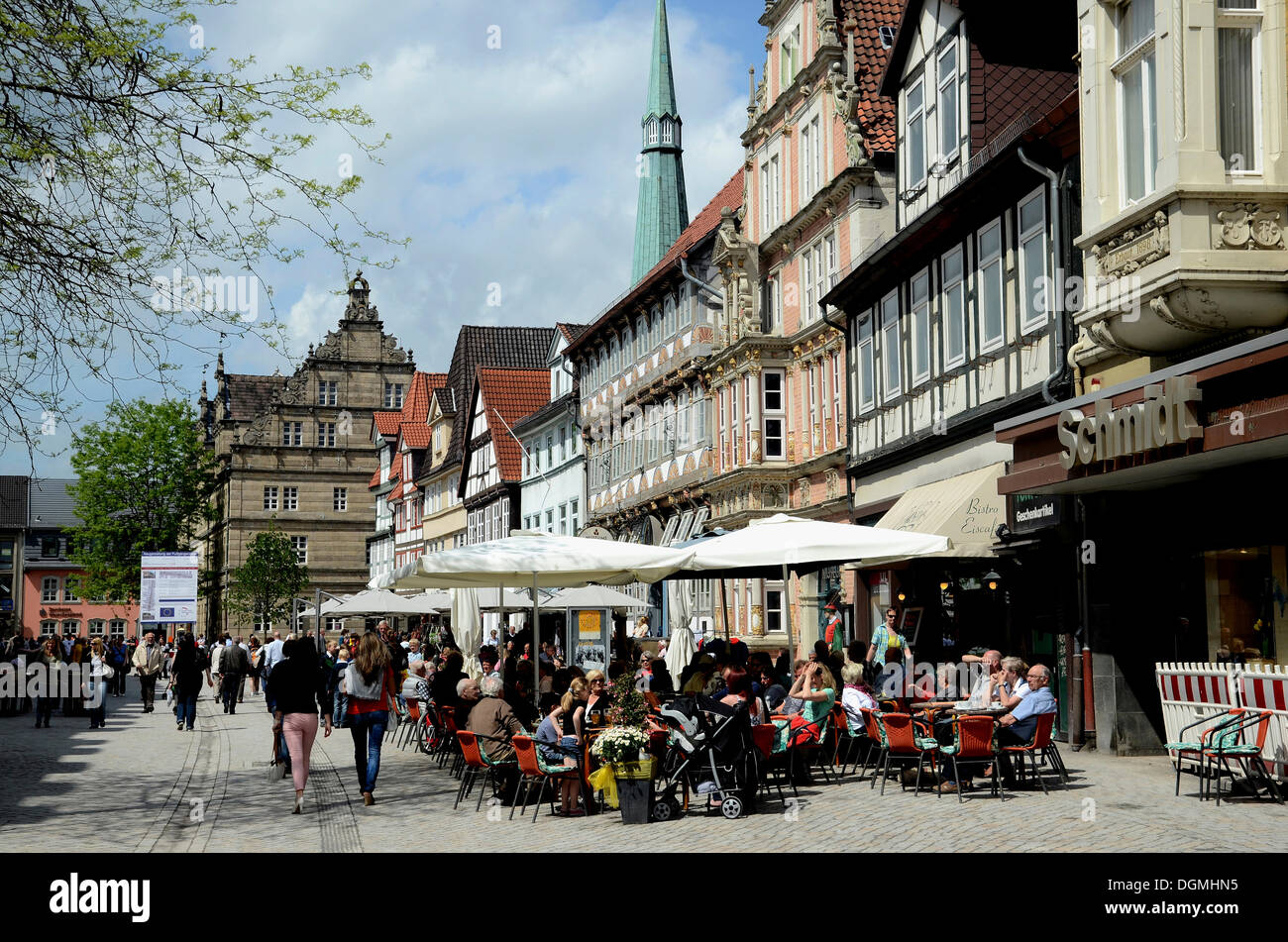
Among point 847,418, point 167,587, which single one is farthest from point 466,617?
point 167,587

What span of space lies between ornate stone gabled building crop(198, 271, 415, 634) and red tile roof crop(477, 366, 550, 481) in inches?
937

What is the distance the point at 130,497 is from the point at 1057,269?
6001cm

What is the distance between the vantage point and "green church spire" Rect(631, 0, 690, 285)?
336 ft

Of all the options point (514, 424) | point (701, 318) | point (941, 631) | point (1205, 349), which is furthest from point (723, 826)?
point (514, 424)

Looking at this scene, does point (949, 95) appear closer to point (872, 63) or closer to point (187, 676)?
point (872, 63)

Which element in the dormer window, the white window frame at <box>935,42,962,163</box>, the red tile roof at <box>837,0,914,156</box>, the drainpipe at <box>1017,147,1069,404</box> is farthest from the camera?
the dormer window

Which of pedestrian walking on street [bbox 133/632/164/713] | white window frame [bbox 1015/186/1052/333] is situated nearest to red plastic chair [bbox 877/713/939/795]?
white window frame [bbox 1015/186/1052/333]

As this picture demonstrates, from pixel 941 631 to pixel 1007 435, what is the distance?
292 inches

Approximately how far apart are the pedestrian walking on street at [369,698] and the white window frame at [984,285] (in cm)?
1117

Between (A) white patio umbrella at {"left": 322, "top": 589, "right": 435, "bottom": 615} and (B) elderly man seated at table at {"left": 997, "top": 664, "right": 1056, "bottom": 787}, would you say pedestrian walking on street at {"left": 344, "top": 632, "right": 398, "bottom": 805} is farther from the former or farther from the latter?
(A) white patio umbrella at {"left": 322, "top": 589, "right": 435, "bottom": 615}

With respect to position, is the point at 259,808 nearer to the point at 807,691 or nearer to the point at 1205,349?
the point at 807,691

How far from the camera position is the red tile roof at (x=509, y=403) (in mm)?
64938

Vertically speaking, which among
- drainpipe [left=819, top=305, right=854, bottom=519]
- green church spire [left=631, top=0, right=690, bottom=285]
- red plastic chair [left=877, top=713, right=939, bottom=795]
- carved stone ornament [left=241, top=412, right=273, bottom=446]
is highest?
green church spire [left=631, top=0, right=690, bottom=285]

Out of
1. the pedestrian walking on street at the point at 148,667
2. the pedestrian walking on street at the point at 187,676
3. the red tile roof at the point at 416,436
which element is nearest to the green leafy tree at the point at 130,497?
the red tile roof at the point at 416,436
